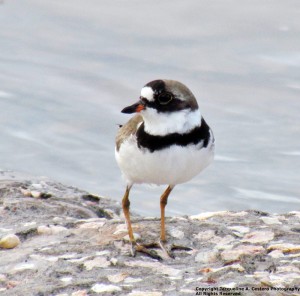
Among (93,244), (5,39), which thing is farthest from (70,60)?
(93,244)

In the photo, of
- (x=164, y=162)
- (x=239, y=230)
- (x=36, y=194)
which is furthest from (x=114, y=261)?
(x=36, y=194)

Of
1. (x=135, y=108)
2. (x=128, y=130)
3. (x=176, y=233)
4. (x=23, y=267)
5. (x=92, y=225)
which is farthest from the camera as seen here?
(x=92, y=225)

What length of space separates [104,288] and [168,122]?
96cm

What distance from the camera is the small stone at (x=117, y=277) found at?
14.6 feet

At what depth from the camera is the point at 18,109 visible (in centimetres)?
941

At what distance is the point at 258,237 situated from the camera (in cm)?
511

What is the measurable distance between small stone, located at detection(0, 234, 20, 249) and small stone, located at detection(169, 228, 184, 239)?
85 centimetres

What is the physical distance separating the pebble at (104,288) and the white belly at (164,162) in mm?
722

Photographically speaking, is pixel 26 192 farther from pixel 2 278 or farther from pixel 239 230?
pixel 2 278

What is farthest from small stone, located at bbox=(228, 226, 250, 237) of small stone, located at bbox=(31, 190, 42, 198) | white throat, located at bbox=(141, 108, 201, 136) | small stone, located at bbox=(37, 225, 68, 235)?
small stone, located at bbox=(31, 190, 42, 198)

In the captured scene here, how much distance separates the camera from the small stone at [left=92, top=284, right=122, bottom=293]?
431cm

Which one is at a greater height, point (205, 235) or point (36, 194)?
point (205, 235)

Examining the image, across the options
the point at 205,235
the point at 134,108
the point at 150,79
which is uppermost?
the point at 134,108

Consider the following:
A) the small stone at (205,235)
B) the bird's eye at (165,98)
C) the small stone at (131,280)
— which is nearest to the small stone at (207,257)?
the small stone at (205,235)
